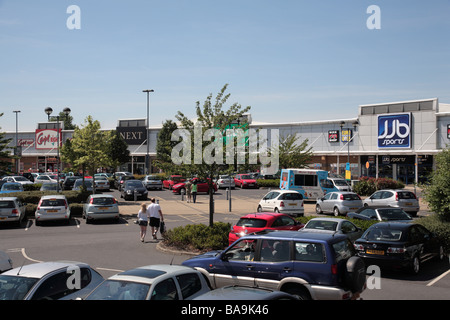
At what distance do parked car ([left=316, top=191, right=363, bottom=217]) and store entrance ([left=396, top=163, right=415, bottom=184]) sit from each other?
30026mm

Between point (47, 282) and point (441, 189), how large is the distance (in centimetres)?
1371

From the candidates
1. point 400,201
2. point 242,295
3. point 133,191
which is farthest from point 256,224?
point 133,191

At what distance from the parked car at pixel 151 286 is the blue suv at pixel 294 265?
1.97 metres

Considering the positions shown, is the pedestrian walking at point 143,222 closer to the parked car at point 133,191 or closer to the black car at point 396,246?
the black car at point 396,246

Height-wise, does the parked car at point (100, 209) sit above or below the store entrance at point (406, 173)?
below

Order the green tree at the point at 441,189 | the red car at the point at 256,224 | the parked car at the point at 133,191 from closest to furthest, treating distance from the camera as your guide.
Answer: the red car at the point at 256,224 → the green tree at the point at 441,189 → the parked car at the point at 133,191

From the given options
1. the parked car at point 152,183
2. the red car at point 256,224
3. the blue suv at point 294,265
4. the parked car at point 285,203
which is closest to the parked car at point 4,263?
the blue suv at point 294,265

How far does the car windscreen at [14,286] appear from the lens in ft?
23.9

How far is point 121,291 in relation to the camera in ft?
22.5

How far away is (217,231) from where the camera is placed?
1633 centimetres

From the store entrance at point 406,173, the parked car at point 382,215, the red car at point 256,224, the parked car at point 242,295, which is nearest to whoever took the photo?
the parked car at point 242,295

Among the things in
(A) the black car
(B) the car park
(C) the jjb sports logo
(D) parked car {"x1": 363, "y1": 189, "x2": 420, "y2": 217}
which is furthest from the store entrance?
(B) the car park
